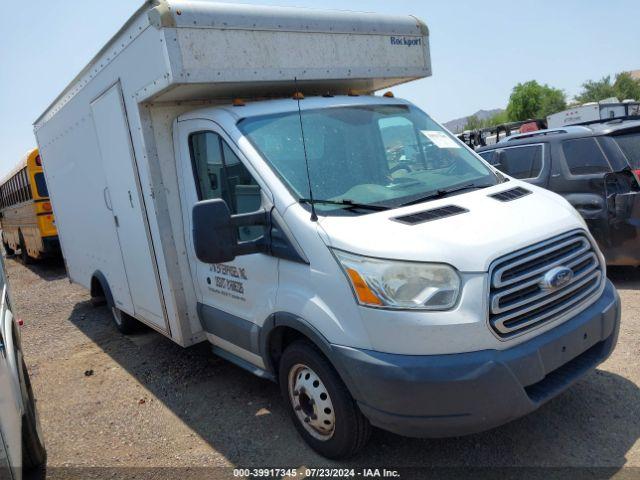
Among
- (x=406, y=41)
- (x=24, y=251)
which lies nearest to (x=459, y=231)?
(x=406, y=41)

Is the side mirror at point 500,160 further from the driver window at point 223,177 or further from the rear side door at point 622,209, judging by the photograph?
the driver window at point 223,177

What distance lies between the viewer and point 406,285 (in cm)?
261

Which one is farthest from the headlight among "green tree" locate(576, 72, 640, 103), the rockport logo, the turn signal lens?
"green tree" locate(576, 72, 640, 103)

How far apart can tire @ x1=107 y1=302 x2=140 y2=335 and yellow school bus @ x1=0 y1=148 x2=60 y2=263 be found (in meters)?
6.90

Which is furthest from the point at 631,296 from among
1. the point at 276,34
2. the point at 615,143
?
the point at 276,34

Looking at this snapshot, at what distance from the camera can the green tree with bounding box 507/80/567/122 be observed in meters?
72.0

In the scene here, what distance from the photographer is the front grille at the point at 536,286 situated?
2.61 m

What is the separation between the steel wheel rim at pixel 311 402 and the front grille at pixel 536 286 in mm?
1127

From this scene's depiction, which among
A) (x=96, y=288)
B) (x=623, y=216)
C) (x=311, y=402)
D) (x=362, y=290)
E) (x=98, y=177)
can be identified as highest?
(x=98, y=177)

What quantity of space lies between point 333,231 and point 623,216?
14.1ft

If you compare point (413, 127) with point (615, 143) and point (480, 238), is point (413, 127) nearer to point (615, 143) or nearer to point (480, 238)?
point (480, 238)

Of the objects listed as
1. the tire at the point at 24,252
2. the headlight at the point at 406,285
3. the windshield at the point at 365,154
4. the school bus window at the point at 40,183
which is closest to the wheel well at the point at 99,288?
the windshield at the point at 365,154

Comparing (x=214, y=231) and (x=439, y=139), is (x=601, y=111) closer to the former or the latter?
(x=439, y=139)

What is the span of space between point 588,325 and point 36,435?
3.56 m
